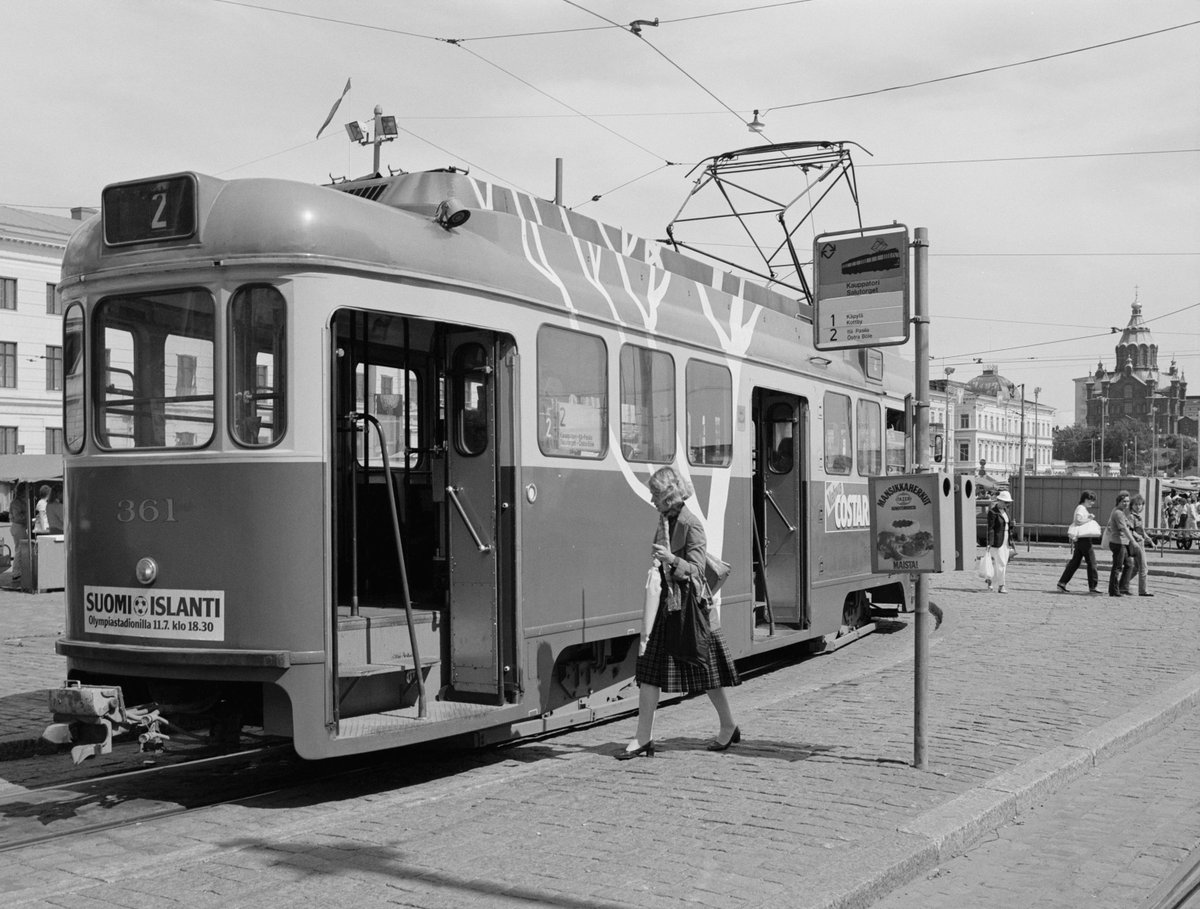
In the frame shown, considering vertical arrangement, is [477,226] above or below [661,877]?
above

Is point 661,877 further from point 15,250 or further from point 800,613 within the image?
point 15,250

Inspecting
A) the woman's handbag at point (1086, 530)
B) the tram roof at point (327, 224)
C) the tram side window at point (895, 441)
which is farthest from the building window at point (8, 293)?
the tram roof at point (327, 224)

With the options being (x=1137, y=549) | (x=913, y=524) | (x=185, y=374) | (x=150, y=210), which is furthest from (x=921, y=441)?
(x=1137, y=549)

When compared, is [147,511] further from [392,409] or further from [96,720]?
[392,409]

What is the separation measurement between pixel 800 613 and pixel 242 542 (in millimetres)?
6609

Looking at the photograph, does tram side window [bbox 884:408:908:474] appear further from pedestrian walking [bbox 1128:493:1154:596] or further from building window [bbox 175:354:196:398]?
building window [bbox 175:354:196:398]

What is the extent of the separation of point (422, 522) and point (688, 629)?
6.32ft

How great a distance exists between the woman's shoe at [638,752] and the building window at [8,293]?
5070 cm

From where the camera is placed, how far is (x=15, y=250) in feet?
169

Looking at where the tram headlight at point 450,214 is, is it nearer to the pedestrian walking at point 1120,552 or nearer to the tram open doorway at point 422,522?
the tram open doorway at point 422,522

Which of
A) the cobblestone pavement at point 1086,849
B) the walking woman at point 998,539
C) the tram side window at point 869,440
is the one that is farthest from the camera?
the walking woman at point 998,539

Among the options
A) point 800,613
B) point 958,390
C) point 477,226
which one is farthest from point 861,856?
point 958,390

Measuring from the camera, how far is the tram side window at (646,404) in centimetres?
868

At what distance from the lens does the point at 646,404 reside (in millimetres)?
8945
